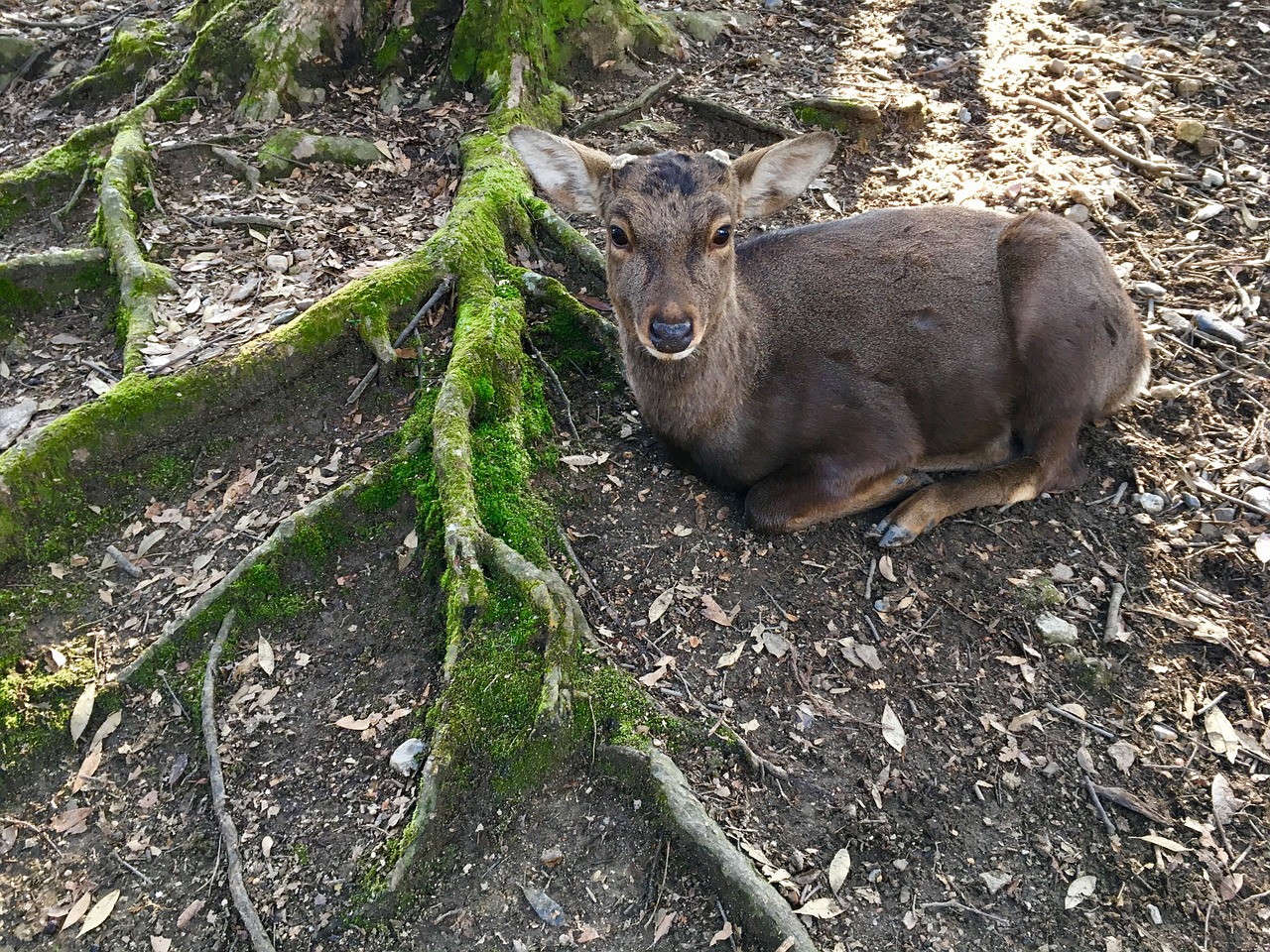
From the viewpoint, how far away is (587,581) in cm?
500

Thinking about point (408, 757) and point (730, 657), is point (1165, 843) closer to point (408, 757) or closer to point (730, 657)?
point (730, 657)

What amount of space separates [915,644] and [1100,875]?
141 centimetres

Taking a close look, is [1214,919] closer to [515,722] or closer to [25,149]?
[515,722]

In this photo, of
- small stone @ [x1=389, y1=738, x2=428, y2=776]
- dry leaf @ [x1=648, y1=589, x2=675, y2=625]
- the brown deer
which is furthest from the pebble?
small stone @ [x1=389, y1=738, x2=428, y2=776]

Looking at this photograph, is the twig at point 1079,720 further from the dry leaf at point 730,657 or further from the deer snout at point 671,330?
the deer snout at point 671,330

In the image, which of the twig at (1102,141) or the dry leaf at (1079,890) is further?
the twig at (1102,141)

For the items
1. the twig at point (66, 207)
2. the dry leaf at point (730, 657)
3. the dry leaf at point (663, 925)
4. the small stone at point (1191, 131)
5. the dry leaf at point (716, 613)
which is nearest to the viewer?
the dry leaf at point (663, 925)

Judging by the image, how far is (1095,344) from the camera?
240 inches

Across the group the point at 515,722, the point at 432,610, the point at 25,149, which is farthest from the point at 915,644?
the point at 25,149

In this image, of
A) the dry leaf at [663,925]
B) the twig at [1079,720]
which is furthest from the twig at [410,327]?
the twig at [1079,720]

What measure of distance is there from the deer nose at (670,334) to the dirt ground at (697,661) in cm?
114

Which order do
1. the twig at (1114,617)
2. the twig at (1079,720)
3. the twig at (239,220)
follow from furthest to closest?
the twig at (239,220), the twig at (1114,617), the twig at (1079,720)

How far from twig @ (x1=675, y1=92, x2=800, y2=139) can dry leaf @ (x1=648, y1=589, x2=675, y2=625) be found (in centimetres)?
504

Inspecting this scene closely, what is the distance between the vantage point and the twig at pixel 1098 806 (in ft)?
14.1
